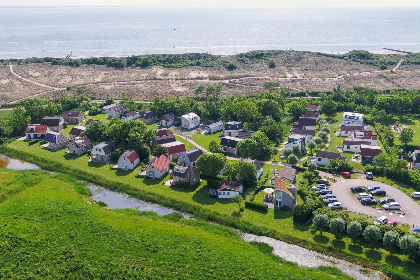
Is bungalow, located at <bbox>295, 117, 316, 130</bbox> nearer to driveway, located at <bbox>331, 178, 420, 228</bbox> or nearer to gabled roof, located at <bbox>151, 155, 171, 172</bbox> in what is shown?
driveway, located at <bbox>331, 178, 420, 228</bbox>

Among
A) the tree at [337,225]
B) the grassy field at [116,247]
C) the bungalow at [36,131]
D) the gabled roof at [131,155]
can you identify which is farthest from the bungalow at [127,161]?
the tree at [337,225]

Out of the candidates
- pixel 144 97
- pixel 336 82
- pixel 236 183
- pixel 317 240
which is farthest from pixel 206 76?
pixel 317 240

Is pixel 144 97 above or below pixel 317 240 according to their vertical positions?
above

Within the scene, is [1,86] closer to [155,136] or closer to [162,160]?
[155,136]

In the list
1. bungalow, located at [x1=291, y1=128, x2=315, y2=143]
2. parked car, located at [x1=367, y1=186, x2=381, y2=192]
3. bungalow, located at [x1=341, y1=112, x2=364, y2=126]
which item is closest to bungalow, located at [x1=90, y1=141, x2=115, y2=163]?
bungalow, located at [x1=291, y1=128, x2=315, y2=143]

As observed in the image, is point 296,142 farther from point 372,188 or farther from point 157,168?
point 157,168

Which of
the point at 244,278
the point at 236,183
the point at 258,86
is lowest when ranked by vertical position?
the point at 244,278

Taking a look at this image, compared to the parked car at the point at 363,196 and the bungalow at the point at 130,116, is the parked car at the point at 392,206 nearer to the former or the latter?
the parked car at the point at 363,196
